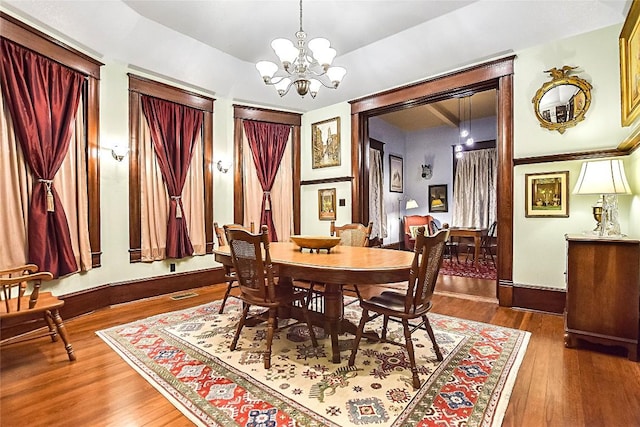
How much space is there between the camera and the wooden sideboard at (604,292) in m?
2.28

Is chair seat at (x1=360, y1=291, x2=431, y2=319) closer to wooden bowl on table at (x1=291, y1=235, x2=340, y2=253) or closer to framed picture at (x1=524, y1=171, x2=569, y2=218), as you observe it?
wooden bowl on table at (x1=291, y1=235, x2=340, y2=253)

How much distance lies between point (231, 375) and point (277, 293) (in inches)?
25.3

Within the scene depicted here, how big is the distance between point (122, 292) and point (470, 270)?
18.2 ft

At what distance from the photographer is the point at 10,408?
1.73 meters

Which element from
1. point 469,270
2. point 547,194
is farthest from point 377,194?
point 547,194

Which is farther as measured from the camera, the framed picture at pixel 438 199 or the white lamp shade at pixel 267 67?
the framed picture at pixel 438 199

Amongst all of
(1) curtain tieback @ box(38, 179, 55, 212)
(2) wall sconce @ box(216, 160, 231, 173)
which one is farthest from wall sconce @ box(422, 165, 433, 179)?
A: (1) curtain tieback @ box(38, 179, 55, 212)

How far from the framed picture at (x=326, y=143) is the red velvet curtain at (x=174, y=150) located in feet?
6.58

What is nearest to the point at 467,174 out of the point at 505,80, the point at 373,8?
the point at 505,80

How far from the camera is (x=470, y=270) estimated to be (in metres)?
5.71

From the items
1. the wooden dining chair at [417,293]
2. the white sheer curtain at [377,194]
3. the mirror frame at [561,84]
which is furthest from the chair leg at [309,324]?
the white sheer curtain at [377,194]

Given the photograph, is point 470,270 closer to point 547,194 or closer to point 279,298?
point 547,194

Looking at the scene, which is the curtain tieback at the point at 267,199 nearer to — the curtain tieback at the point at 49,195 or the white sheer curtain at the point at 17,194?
the white sheer curtain at the point at 17,194

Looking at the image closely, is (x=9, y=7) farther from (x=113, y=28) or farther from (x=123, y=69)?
(x=123, y=69)
